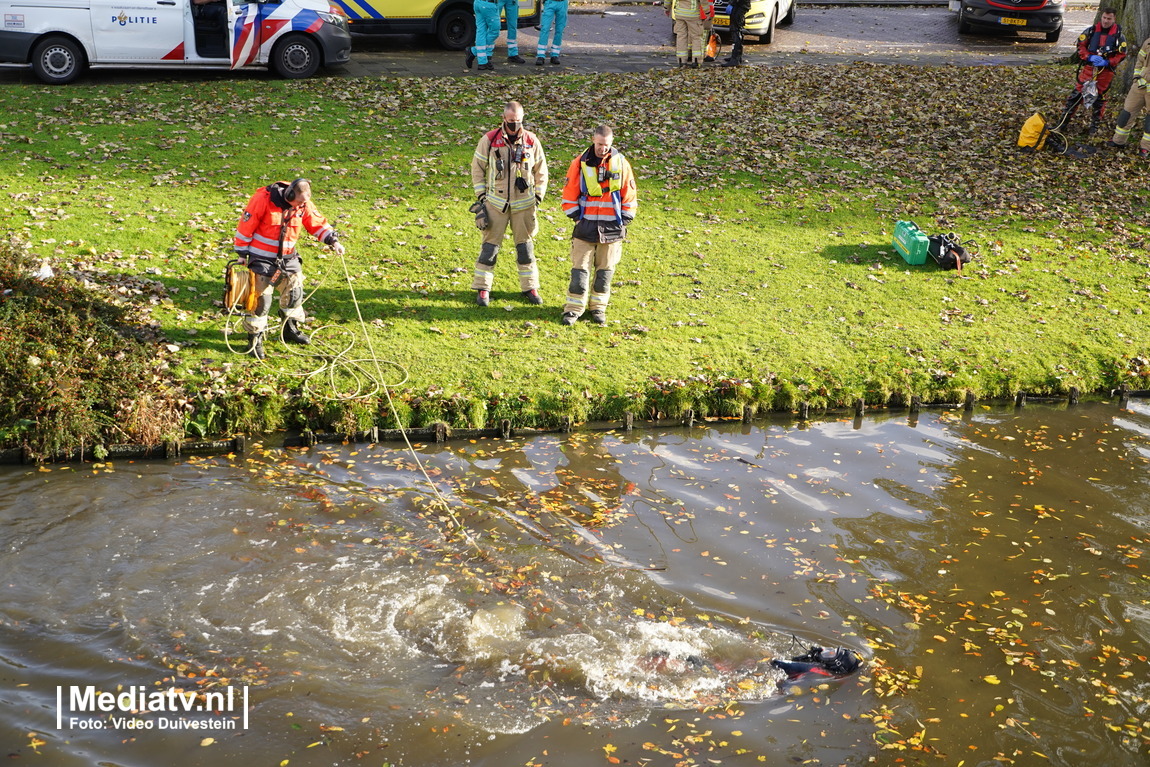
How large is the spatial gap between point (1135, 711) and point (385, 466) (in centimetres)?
619

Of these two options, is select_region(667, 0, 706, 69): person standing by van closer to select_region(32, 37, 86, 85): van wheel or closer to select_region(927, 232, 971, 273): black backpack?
select_region(927, 232, 971, 273): black backpack

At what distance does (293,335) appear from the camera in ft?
34.3

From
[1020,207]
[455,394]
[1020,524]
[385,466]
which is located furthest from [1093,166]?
[385,466]

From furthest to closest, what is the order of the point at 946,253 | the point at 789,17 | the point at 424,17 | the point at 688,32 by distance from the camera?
the point at 789,17
the point at 688,32
the point at 424,17
the point at 946,253

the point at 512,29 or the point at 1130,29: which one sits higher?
the point at 1130,29

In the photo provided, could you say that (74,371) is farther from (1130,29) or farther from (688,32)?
(1130,29)

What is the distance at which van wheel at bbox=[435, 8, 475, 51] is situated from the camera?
2047cm

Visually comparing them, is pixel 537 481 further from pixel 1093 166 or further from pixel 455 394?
pixel 1093 166

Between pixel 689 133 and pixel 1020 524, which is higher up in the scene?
pixel 689 133

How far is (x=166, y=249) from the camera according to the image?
11883mm

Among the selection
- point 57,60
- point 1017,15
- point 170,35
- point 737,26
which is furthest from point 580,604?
point 1017,15

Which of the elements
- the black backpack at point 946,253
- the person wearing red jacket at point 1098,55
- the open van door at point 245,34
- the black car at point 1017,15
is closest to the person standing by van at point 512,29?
the open van door at point 245,34

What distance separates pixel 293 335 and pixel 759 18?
15526 mm

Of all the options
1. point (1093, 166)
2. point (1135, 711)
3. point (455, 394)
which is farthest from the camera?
point (1093, 166)
